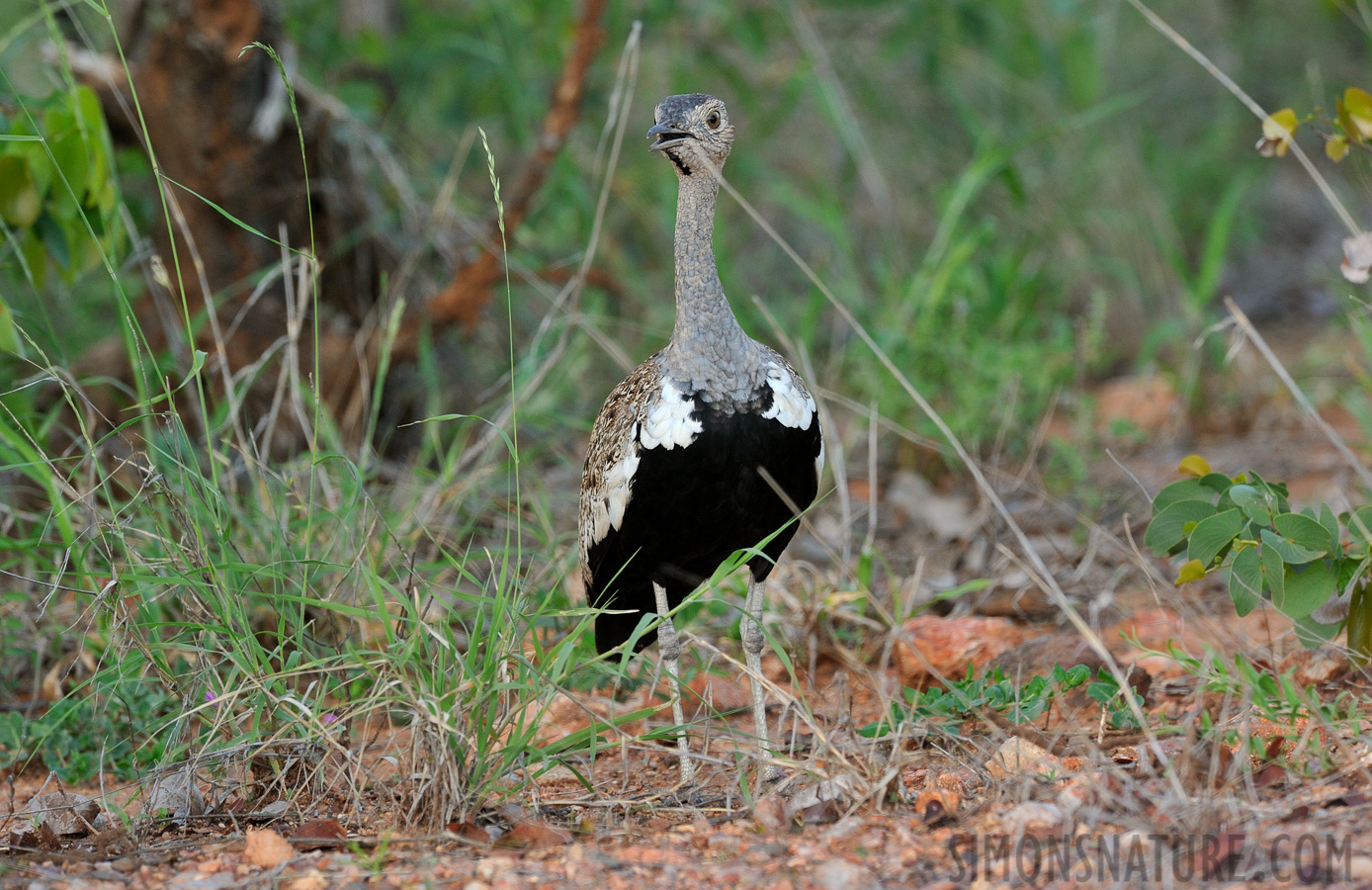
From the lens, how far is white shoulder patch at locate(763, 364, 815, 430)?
2945 millimetres

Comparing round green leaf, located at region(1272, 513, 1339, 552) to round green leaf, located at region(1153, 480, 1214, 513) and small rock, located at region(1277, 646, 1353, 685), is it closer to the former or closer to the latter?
round green leaf, located at region(1153, 480, 1214, 513)

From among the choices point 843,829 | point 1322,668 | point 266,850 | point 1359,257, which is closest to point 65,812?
point 266,850

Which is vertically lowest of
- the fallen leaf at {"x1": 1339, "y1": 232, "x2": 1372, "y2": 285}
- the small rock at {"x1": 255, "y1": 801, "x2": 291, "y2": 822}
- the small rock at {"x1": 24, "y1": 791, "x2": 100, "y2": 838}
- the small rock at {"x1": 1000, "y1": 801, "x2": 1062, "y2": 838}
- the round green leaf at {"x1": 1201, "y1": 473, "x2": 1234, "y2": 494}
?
the small rock at {"x1": 24, "y1": 791, "x2": 100, "y2": 838}

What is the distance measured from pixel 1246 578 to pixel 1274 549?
0.30 ft

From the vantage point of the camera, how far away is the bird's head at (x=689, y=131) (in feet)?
9.69

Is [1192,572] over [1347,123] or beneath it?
beneath

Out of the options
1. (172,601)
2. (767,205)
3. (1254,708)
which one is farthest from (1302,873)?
(767,205)

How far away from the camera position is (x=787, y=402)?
9.73 feet

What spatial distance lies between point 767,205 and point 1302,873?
6108mm

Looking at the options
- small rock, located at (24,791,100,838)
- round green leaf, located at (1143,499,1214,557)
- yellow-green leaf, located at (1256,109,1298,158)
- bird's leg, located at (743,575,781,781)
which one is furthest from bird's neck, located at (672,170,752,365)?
small rock, located at (24,791,100,838)

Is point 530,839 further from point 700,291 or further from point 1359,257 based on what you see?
point 1359,257

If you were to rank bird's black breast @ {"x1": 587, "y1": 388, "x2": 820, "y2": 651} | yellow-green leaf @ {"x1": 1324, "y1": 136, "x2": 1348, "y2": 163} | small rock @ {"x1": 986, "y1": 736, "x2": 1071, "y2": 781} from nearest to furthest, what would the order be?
small rock @ {"x1": 986, "y1": 736, "x2": 1071, "y2": 781}, yellow-green leaf @ {"x1": 1324, "y1": 136, "x2": 1348, "y2": 163}, bird's black breast @ {"x1": 587, "y1": 388, "x2": 820, "y2": 651}

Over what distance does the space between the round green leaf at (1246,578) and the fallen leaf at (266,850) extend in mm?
1966

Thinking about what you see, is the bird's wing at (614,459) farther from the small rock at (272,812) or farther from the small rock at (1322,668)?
the small rock at (1322,668)
